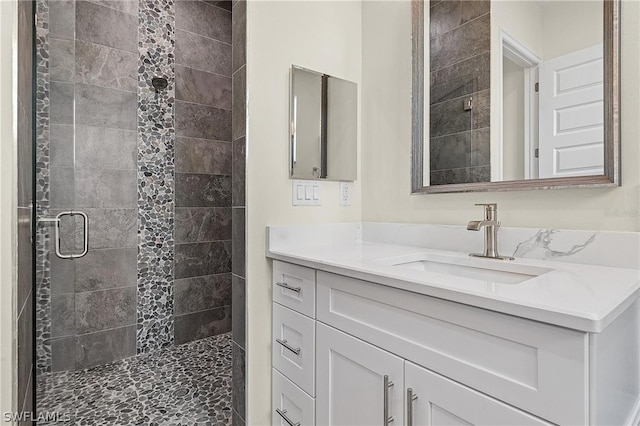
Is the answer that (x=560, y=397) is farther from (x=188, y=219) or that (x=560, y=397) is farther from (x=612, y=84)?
(x=188, y=219)

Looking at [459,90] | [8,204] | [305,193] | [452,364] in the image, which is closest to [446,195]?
[459,90]

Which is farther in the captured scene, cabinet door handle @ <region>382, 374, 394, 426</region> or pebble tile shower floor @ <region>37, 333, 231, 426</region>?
pebble tile shower floor @ <region>37, 333, 231, 426</region>

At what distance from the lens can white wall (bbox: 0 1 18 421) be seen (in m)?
0.82

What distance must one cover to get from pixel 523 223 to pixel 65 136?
267 centimetres

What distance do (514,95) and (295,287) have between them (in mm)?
1121

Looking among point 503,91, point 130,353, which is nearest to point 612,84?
point 503,91

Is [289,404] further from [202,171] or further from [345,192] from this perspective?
[202,171]

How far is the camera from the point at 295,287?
1334mm

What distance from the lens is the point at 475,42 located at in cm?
142

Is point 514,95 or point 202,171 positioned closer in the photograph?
point 514,95

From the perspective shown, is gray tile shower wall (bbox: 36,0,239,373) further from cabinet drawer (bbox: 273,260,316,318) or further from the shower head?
cabinet drawer (bbox: 273,260,316,318)

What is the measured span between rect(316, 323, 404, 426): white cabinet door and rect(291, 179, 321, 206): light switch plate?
2.00 feet

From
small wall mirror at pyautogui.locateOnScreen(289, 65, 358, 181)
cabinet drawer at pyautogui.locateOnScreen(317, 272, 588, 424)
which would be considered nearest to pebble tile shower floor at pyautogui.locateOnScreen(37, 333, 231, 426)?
cabinet drawer at pyautogui.locateOnScreen(317, 272, 588, 424)

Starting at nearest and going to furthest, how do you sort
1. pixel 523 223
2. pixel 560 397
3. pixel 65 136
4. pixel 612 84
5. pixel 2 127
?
pixel 560 397 → pixel 2 127 → pixel 612 84 → pixel 523 223 → pixel 65 136
